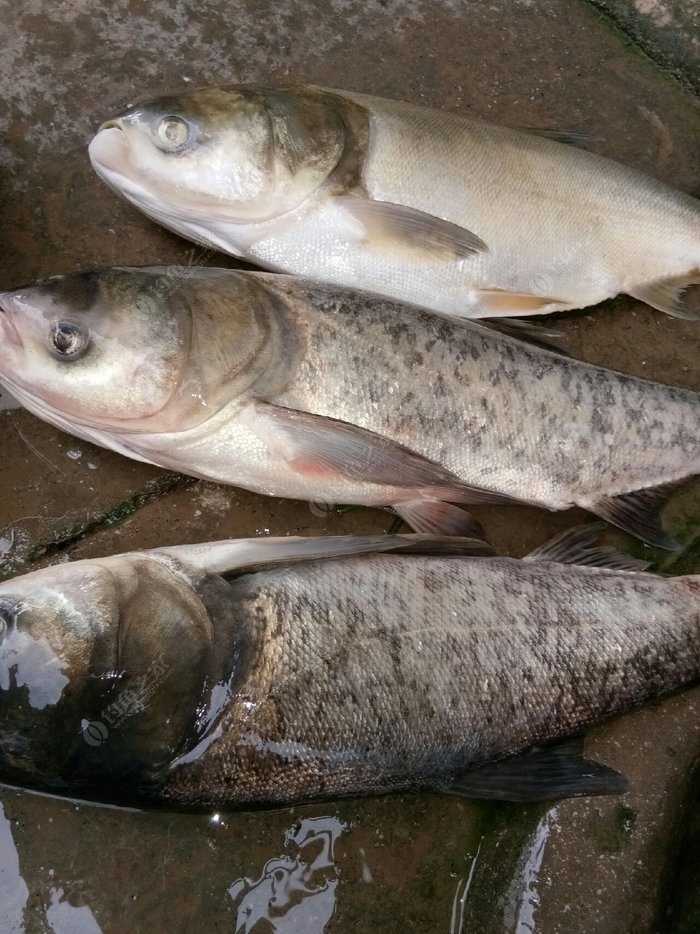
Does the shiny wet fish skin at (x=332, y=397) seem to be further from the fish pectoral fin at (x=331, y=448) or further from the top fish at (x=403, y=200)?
the top fish at (x=403, y=200)

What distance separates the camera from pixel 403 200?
3.04 meters

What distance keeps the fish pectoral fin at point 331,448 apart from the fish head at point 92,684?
0.70m

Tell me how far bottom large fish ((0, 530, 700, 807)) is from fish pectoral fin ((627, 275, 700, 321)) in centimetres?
128

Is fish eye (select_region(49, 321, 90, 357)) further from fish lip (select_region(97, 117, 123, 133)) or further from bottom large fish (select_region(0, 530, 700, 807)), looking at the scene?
fish lip (select_region(97, 117, 123, 133))

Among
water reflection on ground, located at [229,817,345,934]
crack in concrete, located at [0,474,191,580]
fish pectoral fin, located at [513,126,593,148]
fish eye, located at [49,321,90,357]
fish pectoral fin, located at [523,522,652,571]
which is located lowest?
water reflection on ground, located at [229,817,345,934]

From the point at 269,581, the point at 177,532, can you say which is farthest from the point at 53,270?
the point at 269,581

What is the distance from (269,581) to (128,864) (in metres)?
1.23

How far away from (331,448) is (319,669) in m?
0.78

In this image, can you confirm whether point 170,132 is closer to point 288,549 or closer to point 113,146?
point 113,146

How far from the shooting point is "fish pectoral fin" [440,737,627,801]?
8.30 feet

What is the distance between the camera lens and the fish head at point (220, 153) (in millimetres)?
2857

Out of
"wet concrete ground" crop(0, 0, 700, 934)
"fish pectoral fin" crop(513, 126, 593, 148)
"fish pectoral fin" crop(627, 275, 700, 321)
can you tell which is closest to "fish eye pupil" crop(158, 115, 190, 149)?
"wet concrete ground" crop(0, 0, 700, 934)

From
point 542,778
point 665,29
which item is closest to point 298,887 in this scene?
point 542,778

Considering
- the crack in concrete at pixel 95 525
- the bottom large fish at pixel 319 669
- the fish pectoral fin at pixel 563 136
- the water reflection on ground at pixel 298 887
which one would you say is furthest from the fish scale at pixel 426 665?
the fish pectoral fin at pixel 563 136
